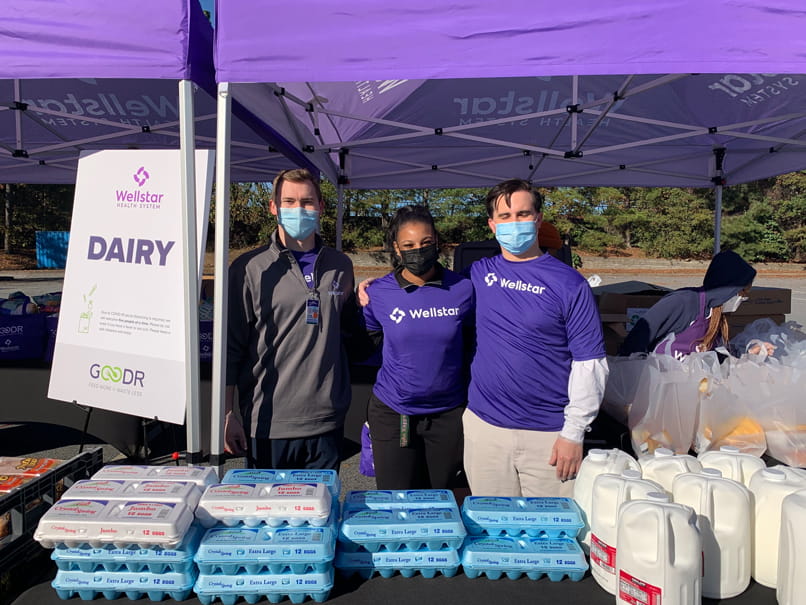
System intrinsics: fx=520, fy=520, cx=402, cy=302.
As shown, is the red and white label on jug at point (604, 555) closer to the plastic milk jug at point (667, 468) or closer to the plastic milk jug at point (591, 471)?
the plastic milk jug at point (591, 471)

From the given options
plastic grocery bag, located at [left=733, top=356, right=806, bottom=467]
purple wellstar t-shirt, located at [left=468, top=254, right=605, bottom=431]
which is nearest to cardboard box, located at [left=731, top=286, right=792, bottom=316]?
plastic grocery bag, located at [left=733, top=356, right=806, bottom=467]

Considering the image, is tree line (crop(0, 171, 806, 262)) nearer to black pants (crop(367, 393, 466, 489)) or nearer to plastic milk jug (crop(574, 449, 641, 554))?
black pants (crop(367, 393, 466, 489))

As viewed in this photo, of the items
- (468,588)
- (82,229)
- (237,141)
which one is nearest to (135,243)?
(82,229)

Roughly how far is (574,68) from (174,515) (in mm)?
1711

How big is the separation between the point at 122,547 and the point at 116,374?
89cm

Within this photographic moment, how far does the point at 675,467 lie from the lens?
1.37 meters

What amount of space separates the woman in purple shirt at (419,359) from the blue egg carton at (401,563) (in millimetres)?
673

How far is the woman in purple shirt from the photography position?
186cm

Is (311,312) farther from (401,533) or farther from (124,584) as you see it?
(124,584)

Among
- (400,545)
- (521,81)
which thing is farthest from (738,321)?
(400,545)

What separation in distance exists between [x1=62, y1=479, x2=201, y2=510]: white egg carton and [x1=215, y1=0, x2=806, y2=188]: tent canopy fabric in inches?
51.7

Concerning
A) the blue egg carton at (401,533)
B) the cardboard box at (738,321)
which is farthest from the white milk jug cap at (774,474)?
the cardboard box at (738,321)

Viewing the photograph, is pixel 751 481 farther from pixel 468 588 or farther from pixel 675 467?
pixel 468 588

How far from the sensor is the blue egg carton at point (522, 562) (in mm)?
1264
